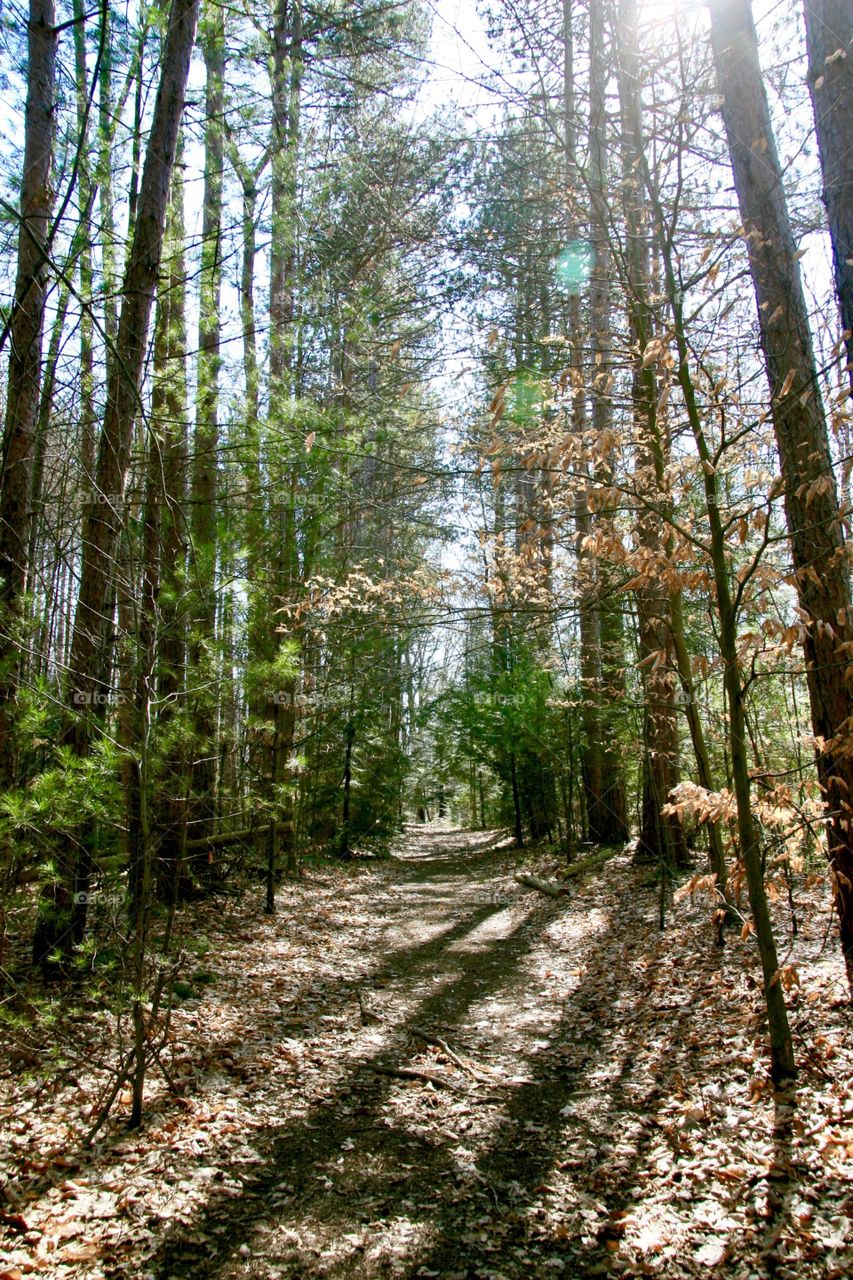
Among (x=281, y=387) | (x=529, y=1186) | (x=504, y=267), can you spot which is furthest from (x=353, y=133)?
(x=529, y=1186)

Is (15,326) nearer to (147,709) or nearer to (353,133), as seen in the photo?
(147,709)

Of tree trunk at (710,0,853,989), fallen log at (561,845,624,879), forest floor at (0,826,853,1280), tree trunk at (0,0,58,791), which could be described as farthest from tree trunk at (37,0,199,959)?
fallen log at (561,845,624,879)

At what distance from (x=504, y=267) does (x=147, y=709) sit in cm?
799

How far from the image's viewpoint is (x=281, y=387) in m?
7.87

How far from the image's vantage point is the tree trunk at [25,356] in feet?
12.3

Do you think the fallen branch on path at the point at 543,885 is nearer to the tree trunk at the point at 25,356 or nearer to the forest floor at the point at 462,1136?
the forest floor at the point at 462,1136

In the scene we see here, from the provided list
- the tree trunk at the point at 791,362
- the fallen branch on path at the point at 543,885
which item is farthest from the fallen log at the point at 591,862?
the tree trunk at the point at 791,362

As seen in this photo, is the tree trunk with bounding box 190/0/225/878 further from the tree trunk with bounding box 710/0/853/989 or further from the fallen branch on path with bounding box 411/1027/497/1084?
the tree trunk with bounding box 710/0/853/989

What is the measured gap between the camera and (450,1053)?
168 inches

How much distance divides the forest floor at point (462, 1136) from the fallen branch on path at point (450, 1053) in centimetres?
2

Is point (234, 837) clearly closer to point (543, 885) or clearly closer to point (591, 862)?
point (543, 885)

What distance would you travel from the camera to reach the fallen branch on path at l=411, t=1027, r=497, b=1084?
13.0 feet

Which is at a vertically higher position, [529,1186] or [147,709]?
[147,709]

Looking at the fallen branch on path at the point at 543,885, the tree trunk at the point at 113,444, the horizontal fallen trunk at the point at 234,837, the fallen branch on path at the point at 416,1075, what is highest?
the tree trunk at the point at 113,444
